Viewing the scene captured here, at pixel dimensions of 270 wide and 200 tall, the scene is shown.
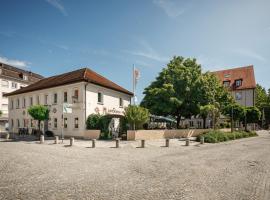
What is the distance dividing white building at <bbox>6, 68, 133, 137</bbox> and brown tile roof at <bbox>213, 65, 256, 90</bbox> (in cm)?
3188

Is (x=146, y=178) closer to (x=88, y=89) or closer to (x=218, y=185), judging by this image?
(x=218, y=185)

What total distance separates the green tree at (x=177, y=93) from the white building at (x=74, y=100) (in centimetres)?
491

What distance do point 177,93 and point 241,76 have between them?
33.2 metres

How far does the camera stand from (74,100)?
26.4m

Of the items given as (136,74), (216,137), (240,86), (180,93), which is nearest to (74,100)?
(136,74)

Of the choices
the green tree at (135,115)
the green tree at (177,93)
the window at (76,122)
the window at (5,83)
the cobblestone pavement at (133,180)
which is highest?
the window at (5,83)

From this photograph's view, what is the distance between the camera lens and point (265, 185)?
23.6ft

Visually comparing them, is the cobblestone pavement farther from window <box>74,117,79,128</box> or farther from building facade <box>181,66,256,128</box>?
building facade <box>181,66,256,128</box>

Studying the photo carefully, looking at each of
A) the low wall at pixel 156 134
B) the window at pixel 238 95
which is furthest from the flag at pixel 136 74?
the window at pixel 238 95

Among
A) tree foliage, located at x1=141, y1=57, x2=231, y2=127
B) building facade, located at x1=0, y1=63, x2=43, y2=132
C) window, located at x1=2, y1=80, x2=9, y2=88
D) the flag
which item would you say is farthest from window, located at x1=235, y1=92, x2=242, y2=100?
window, located at x1=2, y1=80, x2=9, y2=88

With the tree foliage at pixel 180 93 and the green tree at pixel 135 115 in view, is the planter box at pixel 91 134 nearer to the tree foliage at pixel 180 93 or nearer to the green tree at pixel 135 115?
the green tree at pixel 135 115

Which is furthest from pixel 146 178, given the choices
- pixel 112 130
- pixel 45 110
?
pixel 45 110

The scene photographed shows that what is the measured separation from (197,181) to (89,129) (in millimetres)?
19513

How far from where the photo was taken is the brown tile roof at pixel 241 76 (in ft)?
168
